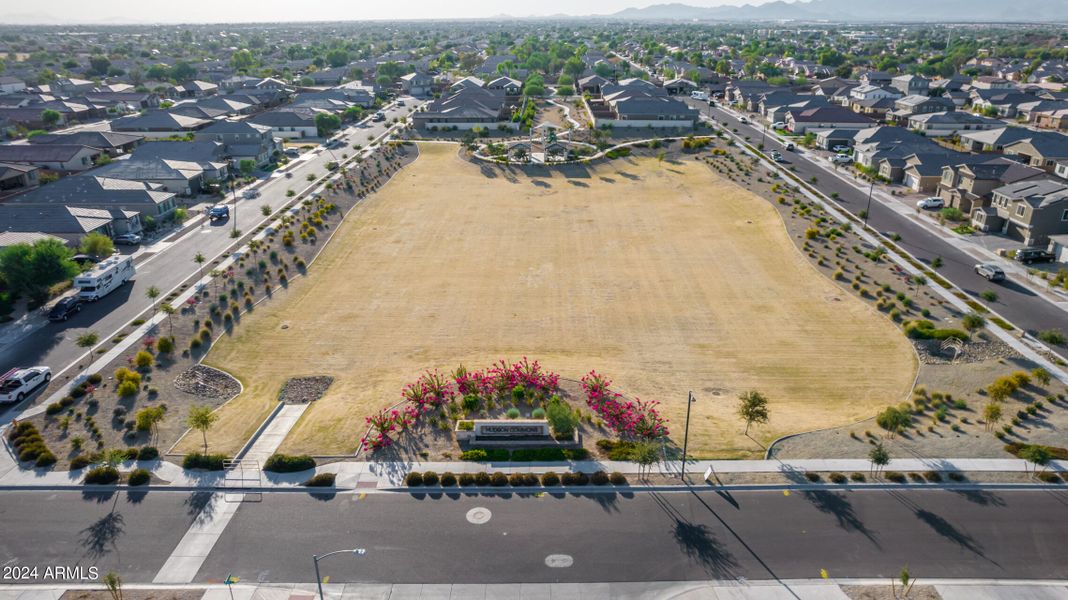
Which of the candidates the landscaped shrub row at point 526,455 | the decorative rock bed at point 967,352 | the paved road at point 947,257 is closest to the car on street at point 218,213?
the landscaped shrub row at point 526,455

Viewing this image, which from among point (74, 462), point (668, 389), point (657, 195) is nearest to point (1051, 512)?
point (668, 389)

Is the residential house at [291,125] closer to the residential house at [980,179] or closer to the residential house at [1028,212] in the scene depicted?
the residential house at [980,179]

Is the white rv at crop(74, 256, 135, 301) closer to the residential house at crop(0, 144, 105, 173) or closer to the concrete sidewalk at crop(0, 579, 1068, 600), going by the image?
the concrete sidewalk at crop(0, 579, 1068, 600)

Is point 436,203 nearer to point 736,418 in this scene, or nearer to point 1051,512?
point 736,418

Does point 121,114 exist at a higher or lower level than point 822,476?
higher

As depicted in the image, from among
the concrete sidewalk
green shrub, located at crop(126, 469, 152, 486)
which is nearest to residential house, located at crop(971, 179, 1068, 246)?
the concrete sidewalk

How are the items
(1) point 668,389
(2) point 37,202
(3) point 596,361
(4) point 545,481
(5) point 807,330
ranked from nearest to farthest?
1. (4) point 545,481
2. (1) point 668,389
3. (3) point 596,361
4. (5) point 807,330
5. (2) point 37,202

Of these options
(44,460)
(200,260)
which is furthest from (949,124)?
(44,460)
